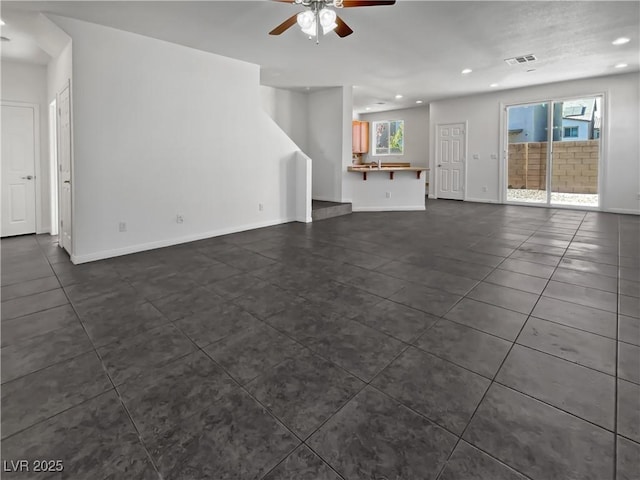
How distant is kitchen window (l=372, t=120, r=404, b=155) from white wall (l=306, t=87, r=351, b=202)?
4106 millimetres

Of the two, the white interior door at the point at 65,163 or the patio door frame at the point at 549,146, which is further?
the patio door frame at the point at 549,146

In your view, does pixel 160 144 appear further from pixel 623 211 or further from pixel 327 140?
pixel 623 211

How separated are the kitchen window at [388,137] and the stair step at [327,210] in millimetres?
4777

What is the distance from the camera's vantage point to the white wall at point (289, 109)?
25.9 ft

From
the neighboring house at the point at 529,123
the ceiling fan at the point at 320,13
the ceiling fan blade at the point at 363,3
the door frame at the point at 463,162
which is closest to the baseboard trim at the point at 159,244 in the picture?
the ceiling fan at the point at 320,13

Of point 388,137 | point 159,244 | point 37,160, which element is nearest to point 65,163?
point 159,244

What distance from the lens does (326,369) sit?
191 centimetres

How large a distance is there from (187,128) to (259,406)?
175 inches

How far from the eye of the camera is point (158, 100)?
15.2 ft

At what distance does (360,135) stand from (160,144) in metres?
7.45

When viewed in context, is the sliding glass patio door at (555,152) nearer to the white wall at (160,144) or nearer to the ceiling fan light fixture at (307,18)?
the white wall at (160,144)

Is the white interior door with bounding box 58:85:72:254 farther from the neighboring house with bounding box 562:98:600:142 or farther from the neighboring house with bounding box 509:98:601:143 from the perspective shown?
the neighboring house with bounding box 562:98:600:142

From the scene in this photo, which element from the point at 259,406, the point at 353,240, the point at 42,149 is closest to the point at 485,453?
the point at 259,406

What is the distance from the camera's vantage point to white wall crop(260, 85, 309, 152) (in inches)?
311
